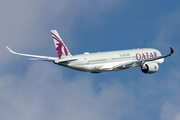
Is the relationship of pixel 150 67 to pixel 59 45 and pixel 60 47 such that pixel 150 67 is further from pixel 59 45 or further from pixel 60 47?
pixel 59 45

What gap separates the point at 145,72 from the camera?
187 ft

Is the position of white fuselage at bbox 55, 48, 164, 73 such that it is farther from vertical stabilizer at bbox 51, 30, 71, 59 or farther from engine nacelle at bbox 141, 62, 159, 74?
engine nacelle at bbox 141, 62, 159, 74

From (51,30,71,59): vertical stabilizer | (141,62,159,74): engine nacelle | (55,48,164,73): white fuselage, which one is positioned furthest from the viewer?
(141,62,159,74): engine nacelle

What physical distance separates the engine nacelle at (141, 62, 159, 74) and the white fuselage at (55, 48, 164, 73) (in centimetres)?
237

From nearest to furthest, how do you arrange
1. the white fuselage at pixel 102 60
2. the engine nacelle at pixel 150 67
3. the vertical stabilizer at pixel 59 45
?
the vertical stabilizer at pixel 59 45, the white fuselage at pixel 102 60, the engine nacelle at pixel 150 67

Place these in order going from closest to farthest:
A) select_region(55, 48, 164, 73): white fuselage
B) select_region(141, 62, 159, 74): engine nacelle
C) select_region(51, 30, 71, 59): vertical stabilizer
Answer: select_region(51, 30, 71, 59): vertical stabilizer → select_region(55, 48, 164, 73): white fuselage → select_region(141, 62, 159, 74): engine nacelle

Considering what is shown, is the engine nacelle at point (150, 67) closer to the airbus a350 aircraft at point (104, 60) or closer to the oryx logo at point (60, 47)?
the airbus a350 aircraft at point (104, 60)

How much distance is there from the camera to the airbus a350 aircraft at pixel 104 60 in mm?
50656

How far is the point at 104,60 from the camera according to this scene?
177 ft

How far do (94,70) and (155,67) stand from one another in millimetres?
10740

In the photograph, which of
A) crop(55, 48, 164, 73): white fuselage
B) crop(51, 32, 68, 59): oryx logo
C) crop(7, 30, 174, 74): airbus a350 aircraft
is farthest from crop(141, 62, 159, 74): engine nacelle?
crop(51, 32, 68, 59): oryx logo

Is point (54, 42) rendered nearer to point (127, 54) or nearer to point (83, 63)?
point (83, 63)

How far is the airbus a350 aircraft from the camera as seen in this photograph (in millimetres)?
50656

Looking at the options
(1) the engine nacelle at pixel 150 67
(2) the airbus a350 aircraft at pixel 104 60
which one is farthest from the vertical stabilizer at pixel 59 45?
(1) the engine nacelle at pixel 150 67
